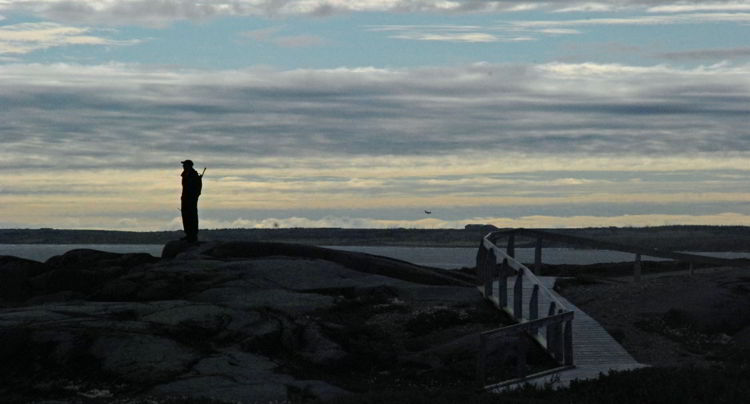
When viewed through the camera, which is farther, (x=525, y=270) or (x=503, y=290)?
(x=503, y=290)

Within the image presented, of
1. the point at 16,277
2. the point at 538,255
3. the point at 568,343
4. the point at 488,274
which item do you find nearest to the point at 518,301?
the point at 488,274

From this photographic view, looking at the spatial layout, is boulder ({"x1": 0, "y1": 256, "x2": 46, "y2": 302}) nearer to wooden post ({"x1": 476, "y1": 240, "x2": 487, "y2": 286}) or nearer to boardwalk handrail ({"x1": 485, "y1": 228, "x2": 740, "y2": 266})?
wooden post ({"x1": 476, "y1": 240, "x2": 487, "y2": 286})

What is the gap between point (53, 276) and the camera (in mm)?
32031

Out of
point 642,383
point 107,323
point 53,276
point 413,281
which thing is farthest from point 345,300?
point 642,383

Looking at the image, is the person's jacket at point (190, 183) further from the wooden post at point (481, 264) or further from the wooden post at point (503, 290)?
the wooden post at point (503, 290)

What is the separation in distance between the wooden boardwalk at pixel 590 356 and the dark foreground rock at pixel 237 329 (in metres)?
2.04

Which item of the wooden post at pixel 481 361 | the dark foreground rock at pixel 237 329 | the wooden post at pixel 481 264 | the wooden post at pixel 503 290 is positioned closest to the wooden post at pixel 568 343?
the dark foreground rock at pixel 237 329

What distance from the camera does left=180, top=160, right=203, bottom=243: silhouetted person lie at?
33125 millimetres

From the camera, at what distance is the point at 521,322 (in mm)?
23250

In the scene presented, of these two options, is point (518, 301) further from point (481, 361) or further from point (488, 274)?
point (481, 361)

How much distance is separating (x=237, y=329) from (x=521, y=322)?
5776mm

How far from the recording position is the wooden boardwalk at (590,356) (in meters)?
18.7

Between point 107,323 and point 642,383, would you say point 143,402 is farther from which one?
point 642,383

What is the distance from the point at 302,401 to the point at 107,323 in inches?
240
